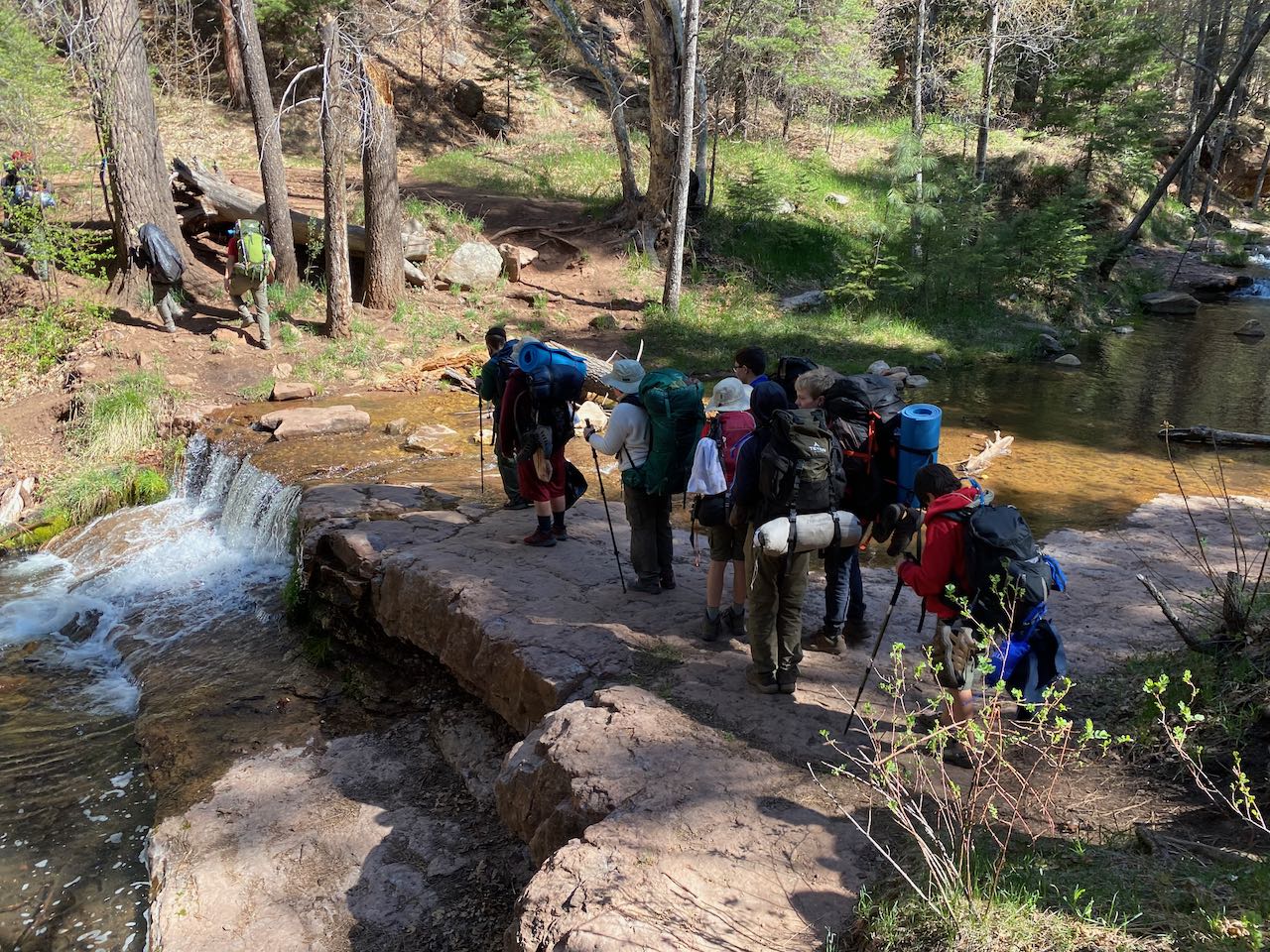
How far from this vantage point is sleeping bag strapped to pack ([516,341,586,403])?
6.64 m

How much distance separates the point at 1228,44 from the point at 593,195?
123 feet

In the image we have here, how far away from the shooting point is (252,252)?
12930 mm

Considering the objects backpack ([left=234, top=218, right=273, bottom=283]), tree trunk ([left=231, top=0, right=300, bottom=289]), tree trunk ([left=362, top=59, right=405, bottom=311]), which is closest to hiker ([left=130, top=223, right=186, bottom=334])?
backpack ([left=234, top=218, right=273, bottom=283])

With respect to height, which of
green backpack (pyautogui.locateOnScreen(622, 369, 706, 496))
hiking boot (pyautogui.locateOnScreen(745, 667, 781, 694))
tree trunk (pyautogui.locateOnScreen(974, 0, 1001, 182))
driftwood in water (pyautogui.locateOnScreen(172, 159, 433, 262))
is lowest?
hiking boot (pyautogui.locateOnScreen(745, 667, 781, 694))

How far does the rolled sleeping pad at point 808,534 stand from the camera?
4609 mm

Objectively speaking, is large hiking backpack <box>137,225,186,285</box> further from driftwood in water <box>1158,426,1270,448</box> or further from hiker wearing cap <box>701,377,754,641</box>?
driftwood in water <box>1158,426,1270,448</box>

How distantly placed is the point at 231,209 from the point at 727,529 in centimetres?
1415

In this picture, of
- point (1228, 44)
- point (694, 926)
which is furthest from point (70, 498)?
point (1228, 44)

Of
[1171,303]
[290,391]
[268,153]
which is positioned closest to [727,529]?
[290,391]

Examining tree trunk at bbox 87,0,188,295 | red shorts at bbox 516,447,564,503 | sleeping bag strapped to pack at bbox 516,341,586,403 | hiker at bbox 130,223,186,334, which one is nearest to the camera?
sleeping bag strapped to pack at bbox 516,341,586,403

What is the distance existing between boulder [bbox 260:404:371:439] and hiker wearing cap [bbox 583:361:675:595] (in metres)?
6.23

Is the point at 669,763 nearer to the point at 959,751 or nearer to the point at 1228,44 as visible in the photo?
the point at 959,751

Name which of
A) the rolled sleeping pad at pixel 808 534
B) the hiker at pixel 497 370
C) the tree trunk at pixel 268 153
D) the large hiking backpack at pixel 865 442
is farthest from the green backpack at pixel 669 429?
the tree trunk at pixel 268 153

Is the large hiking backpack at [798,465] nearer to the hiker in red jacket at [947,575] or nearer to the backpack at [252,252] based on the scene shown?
the hiker in red jacket at [947,575]
